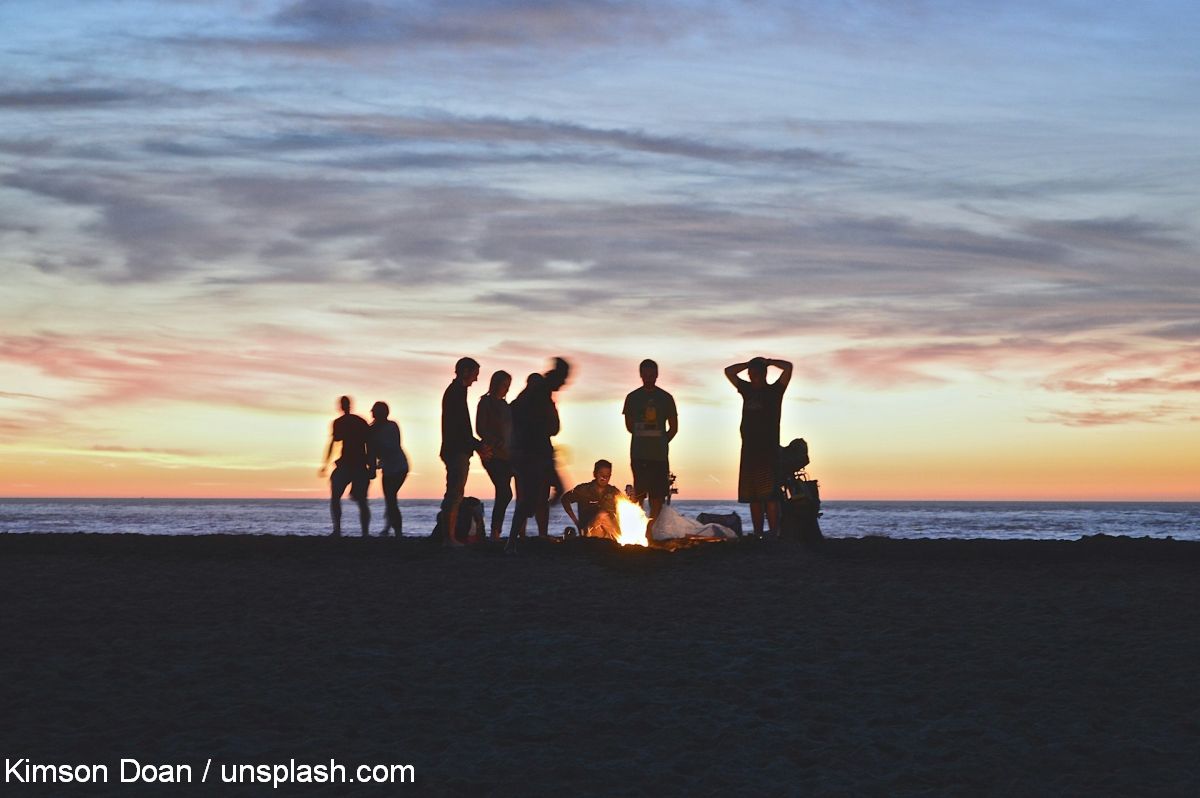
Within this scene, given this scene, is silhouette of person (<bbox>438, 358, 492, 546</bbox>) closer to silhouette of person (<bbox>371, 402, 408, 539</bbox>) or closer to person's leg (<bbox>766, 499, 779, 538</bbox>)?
silhouette of person (<bbox>371, 402, 408, 539</bbox>)

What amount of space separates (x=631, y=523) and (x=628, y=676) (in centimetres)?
741

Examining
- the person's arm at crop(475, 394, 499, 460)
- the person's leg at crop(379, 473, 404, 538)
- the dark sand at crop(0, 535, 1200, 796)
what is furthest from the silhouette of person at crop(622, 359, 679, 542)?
the person's leg at crop(379, 473, 404, 538)

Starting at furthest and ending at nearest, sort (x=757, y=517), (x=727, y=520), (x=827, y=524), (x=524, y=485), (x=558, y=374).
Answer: (x=827, y=524), (x=727, y=520), (x=757, y=517), (x=558, y=374), (x=524, y=485)

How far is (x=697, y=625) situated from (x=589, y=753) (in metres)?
3.18

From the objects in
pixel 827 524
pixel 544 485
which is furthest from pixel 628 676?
pixel 827 524

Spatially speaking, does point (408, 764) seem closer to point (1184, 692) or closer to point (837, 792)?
point (837, 792)

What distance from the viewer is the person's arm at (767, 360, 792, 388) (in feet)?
48.8

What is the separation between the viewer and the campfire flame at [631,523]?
15.1m

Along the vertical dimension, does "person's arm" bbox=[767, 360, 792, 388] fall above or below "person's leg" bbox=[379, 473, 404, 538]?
above

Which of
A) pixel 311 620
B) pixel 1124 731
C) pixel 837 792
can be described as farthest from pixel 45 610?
pixel 1124 731

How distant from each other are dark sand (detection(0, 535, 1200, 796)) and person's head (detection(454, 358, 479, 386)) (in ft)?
8.74

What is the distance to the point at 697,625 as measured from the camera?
9297 millimetres

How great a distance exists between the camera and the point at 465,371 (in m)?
14.5

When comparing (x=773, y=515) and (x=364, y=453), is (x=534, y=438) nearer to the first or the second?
(x=773, y=515)
